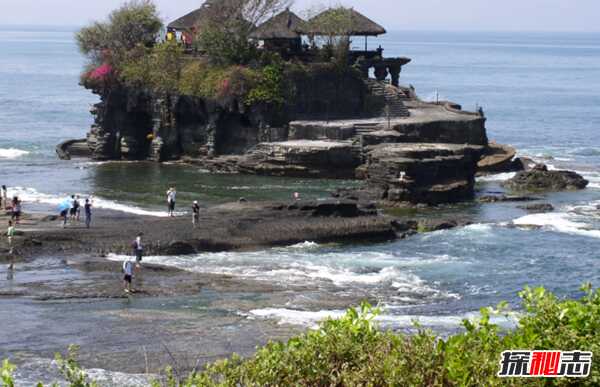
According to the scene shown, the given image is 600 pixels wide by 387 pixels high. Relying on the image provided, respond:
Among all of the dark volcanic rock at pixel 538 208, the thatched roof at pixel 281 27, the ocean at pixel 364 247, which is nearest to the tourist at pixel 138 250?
the ocean at pixel 364 247

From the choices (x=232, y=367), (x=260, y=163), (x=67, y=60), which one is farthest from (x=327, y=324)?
(x=67, y=60)

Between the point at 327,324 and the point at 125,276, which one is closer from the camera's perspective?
the point at 327,324

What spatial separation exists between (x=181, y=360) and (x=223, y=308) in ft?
19.7

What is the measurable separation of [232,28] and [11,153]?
1705 cm

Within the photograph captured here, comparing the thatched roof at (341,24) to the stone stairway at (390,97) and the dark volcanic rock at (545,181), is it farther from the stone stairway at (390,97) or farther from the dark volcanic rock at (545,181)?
the dark volcanic rock at (545,181)

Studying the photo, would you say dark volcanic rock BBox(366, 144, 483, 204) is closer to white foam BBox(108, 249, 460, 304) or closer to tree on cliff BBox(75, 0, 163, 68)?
white foam BBox(108, 249, 460, 304)

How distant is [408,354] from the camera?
19.8 meters

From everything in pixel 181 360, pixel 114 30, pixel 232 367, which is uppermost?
pixel 114 30

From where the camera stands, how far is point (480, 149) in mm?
62469

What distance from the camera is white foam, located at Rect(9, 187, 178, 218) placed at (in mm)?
53688

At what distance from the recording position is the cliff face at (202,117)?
6988 centimetres

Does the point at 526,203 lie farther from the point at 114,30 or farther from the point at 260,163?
the point at 114,30

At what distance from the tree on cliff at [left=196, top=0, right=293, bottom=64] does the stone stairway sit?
7.40m

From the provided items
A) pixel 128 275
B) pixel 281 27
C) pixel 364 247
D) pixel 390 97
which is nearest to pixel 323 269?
pixel 364 247
